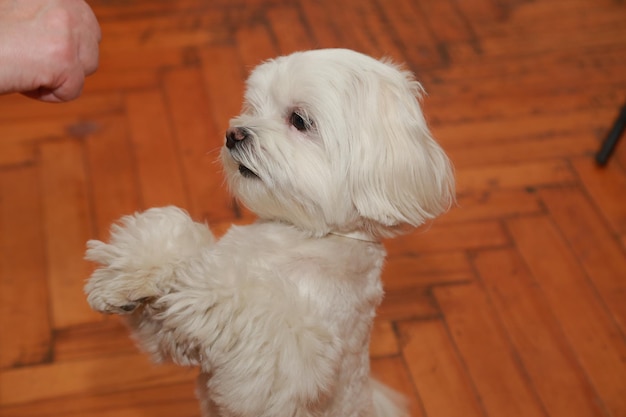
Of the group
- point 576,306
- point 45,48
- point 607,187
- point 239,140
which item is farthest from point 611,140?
point 45,48

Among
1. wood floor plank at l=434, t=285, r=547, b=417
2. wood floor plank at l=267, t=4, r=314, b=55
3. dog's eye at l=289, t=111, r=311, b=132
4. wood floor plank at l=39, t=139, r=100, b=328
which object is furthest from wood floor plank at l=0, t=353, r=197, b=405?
wood floor plank at l=267, t=4, r=314, b=55

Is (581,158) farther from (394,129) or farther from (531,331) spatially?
(394,129)

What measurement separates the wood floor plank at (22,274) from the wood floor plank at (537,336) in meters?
1.03

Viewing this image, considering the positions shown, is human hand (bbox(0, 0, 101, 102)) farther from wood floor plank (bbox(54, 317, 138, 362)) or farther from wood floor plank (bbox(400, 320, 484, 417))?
wood floor plank (bbox(400, 320, 484, 417))

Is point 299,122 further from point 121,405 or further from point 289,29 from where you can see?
point 289,29

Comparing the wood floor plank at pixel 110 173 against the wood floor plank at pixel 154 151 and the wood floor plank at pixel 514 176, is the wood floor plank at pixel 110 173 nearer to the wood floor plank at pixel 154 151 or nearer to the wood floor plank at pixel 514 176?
the wood floor plank at pixel 154 151

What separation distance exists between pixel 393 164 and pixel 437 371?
730 millimetres

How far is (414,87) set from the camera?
1.20 meters

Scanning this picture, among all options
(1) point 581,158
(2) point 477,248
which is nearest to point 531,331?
(2) point 477,248

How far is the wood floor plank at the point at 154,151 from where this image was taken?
1970 millimetres

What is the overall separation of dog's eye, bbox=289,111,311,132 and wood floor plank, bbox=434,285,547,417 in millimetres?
799

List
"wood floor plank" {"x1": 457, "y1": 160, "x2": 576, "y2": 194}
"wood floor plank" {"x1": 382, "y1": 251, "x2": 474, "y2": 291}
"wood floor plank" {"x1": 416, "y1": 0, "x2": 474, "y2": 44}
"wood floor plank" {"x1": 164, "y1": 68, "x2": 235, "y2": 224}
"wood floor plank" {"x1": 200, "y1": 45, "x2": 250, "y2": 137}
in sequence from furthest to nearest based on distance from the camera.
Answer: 1. "wood floor plank" {"x1": 416, "y1": 0, "x2": 474, "y2": 44}
2. "wood floor plank" {"x1": 200, "y1": 45, "x2": 250, "y2": 137}
3. "wood floor plank" {"x1": 457, "y1": 160, "x2": 576, "y2": 194}
4. "wood floor plank" {"x1": 164, "y1": 68, "x2": 235, "y2": 224}
5. "wood floor plank" {"x1": 382, "y1": 251, "x2": 474, "y2": 291}

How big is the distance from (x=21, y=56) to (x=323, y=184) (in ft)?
1.57

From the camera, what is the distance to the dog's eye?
114 centimetres
